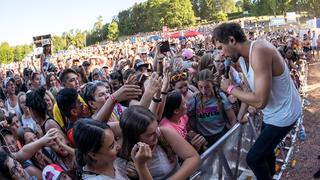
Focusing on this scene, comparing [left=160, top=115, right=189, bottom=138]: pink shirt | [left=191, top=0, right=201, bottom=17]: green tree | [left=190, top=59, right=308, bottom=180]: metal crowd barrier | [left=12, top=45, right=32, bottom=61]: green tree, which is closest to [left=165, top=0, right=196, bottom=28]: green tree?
[left=191, top=0, right=201, bottom=17]: green tree

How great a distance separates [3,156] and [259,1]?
83.4m

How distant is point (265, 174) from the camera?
387 centimetres

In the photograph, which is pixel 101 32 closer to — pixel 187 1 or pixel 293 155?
pixel 187 1

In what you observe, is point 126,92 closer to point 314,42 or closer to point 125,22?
point 314,42

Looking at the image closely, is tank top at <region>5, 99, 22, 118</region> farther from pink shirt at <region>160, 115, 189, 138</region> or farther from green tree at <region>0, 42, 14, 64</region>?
green tree at <region>0, 42, 14, 64</region>

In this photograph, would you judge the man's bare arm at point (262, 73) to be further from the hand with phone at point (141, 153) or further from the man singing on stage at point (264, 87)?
the hand with phone at point (141, 153)

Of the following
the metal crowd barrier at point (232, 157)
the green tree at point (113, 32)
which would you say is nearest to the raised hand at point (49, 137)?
the metal crowd barrier at point (232, 157)

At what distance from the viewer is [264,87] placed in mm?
3469

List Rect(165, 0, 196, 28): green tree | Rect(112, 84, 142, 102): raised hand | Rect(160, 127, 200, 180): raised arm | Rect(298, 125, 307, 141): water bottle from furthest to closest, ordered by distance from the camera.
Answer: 1. Rect(165, 0, 196, 28): green tree
2. Rect(298, 125, 307, 141): water bottle
3. Rect(112, 84, 142, 102): raised hand
4. Rect(160, 127, 200, 180): raised arm

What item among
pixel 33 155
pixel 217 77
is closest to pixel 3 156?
pixel 33 155

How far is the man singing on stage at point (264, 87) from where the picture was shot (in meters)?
3.47

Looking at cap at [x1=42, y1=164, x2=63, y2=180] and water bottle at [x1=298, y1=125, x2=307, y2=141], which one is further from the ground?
cap at [x1=42, y1=164, x2=63, y2=180]

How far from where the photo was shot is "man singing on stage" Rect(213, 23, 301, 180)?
3.47 meters

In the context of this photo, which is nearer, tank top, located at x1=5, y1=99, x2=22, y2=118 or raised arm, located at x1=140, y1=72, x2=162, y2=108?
raised arm, located at x1=140, y1=72, x2=162, y2=108
